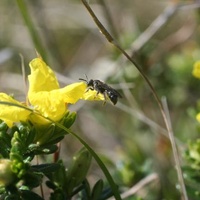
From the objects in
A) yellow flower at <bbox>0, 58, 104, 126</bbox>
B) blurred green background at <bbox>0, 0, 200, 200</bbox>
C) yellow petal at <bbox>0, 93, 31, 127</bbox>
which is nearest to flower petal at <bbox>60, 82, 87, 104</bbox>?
yellow flower at <bbox>0, 58, 104, 126</bbox>

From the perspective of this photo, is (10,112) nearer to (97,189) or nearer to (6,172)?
(6,172)

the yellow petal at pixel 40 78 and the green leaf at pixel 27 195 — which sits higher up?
the yellow petal at pixel 40 78

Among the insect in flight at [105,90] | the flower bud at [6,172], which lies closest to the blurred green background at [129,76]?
the insect in flight at [105,90]

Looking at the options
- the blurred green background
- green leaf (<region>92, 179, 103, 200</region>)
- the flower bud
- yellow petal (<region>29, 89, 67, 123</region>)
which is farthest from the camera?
the blurred green background

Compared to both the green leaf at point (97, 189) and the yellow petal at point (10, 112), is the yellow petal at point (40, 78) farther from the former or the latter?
the green leaf at point (97, 189)

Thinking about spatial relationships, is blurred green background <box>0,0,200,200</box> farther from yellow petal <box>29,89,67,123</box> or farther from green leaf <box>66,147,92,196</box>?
yellow petal <box>29,89,67,123</box>

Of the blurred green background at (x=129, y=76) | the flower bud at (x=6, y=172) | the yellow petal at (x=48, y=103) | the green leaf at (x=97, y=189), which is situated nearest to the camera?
the flower bud at (x=6, y=172)

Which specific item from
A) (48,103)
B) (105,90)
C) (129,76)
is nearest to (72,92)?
(48,103)
